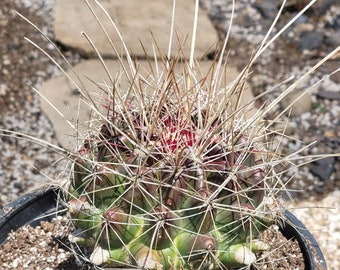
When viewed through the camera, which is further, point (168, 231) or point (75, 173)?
point (75, 173)

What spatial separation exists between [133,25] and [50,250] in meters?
2.12

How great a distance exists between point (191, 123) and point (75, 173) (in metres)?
0.30

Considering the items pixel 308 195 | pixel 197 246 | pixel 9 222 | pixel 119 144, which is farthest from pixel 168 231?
pixel 308 195

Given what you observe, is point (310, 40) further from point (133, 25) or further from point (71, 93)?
point (71, 93)

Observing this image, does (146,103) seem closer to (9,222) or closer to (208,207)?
(208,207)

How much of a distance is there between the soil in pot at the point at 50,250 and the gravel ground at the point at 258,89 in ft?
2.27

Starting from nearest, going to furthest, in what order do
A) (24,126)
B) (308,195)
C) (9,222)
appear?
(9,222) → (308,195) → (24,126)

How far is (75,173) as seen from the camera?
5.11 feet

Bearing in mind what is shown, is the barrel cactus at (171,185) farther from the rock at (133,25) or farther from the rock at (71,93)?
the rock at (133,25)

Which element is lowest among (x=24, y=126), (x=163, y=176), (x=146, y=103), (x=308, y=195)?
(x=308, y=195)

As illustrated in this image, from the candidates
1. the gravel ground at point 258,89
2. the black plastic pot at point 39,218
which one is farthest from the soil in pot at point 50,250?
the gravel ground at point 258,89

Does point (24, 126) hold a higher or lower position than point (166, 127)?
lower

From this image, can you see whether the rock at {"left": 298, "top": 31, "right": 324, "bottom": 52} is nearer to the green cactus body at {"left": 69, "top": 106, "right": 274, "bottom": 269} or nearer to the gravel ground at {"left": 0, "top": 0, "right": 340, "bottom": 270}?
the gravel ground at {"left": 0, "top": 0, "right": 340, "bottom": 270}

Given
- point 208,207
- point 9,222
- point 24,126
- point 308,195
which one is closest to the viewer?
point 208,207
